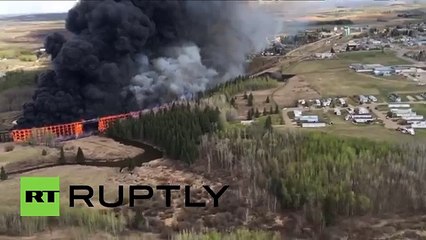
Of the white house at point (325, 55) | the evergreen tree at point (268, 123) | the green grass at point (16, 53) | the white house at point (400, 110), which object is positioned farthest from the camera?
the green grass at point (16, 53)

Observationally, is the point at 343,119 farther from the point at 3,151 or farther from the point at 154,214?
the point at 3,151

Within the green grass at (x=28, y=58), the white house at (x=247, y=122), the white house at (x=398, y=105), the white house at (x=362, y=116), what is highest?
the green grass at (x=28, y=58)

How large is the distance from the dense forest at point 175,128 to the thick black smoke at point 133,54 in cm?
843

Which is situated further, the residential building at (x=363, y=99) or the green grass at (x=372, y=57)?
the green grass at (x=372, y=57)

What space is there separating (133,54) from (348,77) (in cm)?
3805

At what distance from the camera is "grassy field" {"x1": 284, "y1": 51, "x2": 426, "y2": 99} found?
3787 inches

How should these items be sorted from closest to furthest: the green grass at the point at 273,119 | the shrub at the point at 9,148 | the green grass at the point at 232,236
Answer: the green grass at the point at 232,236
the shrub at the point at 9,148
the green grass at the point at 273,119

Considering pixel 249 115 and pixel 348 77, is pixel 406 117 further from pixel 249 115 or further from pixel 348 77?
pixel 348 77

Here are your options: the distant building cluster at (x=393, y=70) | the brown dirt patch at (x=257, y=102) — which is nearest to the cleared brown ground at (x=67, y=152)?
the brown dirt patch at (x=257, y=102)

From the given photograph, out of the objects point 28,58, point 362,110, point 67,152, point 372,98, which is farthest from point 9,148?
point 28,58

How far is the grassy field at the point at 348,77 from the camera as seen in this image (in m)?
96.2

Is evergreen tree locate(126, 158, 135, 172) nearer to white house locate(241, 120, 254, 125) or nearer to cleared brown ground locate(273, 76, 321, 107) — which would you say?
white house locate(241, 120, 254, 125)

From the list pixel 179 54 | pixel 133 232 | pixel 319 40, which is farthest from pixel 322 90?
pixel 319 40

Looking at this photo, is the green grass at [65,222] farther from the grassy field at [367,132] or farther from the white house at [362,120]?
the white house at [362,120]
